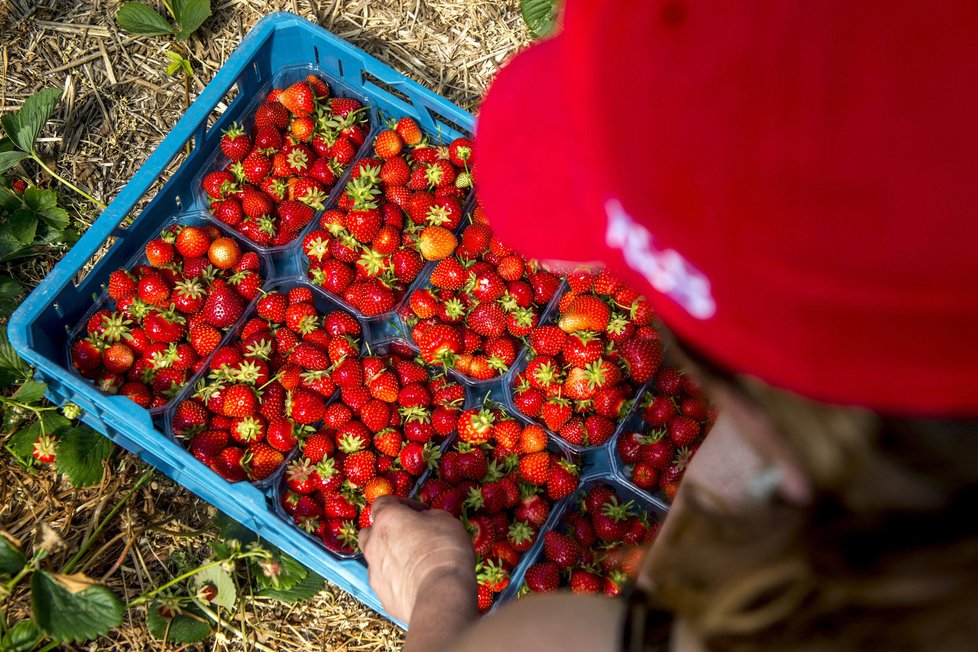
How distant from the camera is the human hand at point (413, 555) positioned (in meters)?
1.27

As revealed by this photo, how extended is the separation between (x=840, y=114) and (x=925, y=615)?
1.19 feet

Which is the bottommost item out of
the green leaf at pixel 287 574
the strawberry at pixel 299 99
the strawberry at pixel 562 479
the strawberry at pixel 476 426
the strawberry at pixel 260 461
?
the green leaf at pixel 287 574

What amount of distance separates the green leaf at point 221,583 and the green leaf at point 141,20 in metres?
1.38

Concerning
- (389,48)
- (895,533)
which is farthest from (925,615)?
(389,48)

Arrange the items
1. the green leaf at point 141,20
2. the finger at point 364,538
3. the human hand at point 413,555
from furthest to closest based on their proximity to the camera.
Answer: the green leaf at point 141,20 → the finger at point 364,538 → the human hand at point 413,555

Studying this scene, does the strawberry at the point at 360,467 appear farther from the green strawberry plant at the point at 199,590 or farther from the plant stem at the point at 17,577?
the plant stem at the point at 17,577

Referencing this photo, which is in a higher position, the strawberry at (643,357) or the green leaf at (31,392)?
the strawberry at (643,357)

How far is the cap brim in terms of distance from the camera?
2.85ft

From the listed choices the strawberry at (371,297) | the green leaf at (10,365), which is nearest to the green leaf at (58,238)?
the green leaf at (10,365)

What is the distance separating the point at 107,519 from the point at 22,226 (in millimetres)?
744

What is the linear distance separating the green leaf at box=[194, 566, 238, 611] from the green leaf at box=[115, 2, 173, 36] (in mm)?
1376

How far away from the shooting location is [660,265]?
61cm

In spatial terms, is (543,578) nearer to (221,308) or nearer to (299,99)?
(221,308)

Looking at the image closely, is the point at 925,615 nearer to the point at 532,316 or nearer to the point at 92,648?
the point at 532,316
